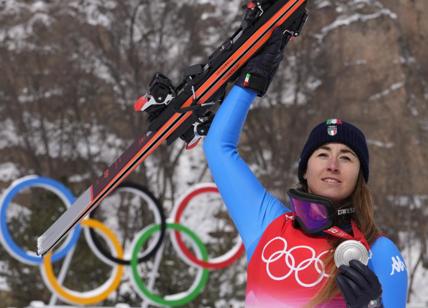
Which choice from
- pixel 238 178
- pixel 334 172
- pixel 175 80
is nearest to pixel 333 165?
pixel 334 172

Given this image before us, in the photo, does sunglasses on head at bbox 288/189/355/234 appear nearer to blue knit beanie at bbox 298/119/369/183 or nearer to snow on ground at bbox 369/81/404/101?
blue knit beanie at bbox 298/119/369/183

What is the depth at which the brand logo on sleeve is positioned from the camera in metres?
1.67

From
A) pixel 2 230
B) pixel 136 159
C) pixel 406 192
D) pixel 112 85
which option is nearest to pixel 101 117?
pixel 112 85

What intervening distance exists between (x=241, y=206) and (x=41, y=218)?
1168 centimetres

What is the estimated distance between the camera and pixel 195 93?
2143mm

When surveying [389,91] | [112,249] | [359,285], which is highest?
[389,91]

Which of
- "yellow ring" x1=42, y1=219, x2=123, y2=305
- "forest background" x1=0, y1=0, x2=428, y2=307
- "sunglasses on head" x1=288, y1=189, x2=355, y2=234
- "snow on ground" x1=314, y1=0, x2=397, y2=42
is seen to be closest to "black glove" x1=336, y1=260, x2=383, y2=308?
"sunglasses on head" x1=288, y1=189, x2=355, y2=234

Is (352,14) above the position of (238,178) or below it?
above

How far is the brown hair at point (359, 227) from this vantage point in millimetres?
1688

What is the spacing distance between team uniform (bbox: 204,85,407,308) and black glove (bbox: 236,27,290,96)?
32 millimetres

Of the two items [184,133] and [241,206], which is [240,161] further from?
[184,133]

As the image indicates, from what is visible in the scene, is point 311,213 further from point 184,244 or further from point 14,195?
point 184,244

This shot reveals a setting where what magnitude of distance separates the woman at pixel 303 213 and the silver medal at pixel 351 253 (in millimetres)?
104

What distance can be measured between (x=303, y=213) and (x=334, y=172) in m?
0.16
